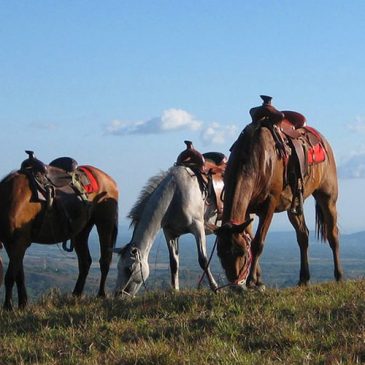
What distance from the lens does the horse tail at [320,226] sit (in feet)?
41.4

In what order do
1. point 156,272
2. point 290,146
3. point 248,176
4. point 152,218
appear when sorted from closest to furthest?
point 248,176 < point 290,146 < point 152,218 < point 156,272

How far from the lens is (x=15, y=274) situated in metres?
11.1

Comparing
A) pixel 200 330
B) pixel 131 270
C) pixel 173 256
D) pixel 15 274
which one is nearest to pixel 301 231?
pixel 173 256

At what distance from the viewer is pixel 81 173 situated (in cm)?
1280

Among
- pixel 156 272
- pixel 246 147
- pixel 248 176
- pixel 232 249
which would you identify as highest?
pixel 246 147

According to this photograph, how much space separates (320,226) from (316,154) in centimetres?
135

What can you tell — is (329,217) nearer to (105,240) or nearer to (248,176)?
(248,176)

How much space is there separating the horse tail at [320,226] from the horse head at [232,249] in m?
3.96

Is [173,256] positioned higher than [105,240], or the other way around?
[105,240]

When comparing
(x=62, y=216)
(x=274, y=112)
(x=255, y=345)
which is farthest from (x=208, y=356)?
(x=62, y=216)

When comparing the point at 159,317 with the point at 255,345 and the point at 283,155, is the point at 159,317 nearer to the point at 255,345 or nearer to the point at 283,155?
the point at 255,345

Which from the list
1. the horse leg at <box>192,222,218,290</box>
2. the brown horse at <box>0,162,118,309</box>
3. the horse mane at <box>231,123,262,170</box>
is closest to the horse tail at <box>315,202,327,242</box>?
the horse leg at <box>192,222,218,290</box>

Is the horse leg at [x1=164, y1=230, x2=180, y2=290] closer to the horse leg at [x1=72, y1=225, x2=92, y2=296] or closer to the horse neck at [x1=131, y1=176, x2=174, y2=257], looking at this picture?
the horse neck at [x1=131, y1=176, x2=174, y2=257]

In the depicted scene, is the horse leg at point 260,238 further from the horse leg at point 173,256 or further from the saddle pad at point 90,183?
the saddle pad at point 90,183
